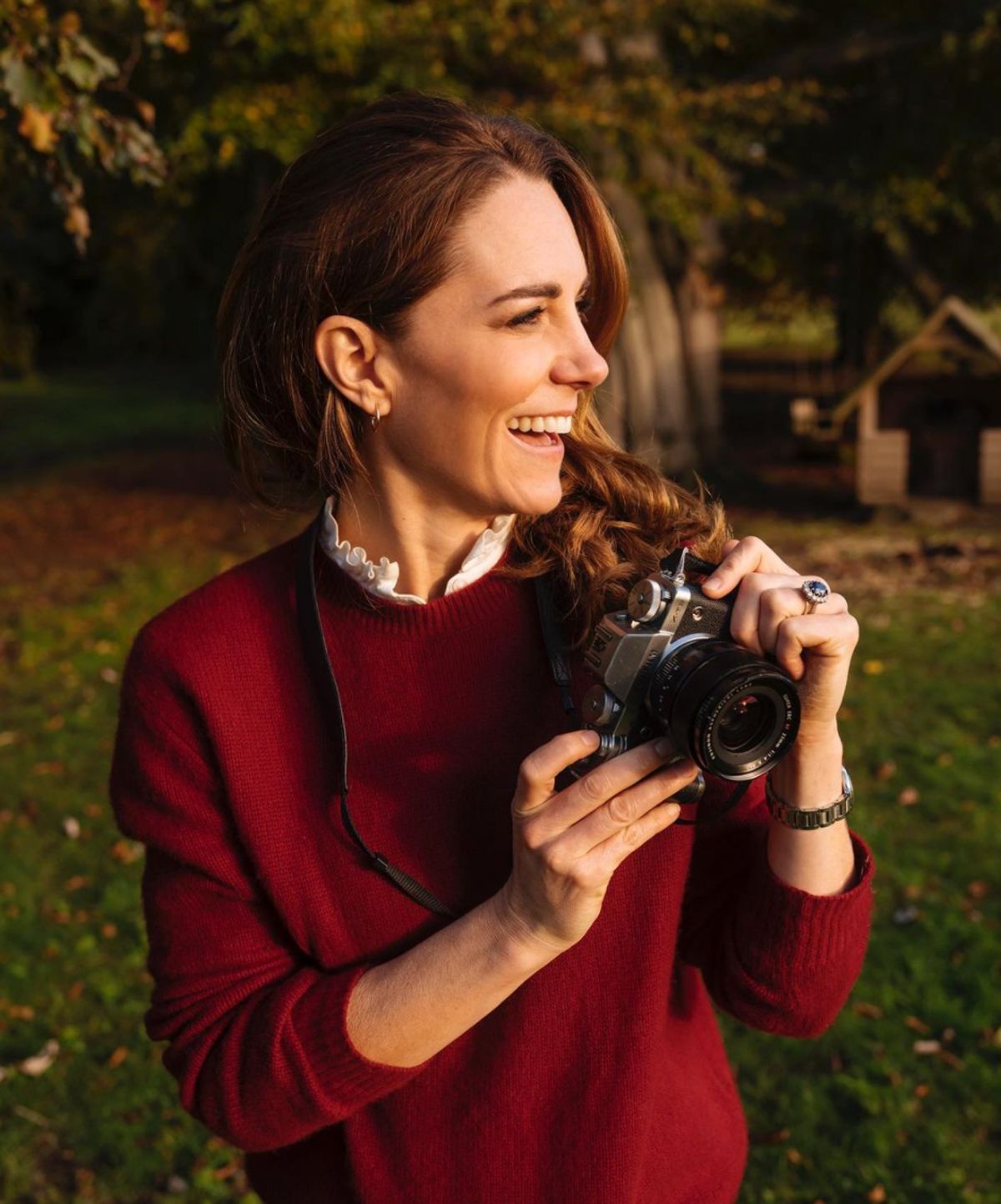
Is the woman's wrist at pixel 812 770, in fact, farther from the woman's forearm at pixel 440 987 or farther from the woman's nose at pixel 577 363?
the woman's nose at pixel 577 363

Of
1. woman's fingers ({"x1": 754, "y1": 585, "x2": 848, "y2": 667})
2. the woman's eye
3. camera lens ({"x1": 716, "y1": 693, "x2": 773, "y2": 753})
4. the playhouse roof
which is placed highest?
the woman's eye

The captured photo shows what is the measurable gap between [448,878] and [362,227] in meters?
0.96

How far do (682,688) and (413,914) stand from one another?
55 cm

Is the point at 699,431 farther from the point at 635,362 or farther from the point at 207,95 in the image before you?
the point at 207,95

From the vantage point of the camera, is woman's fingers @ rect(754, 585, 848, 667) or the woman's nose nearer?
woman's fingers @ rect(754, 585, 848, 667)

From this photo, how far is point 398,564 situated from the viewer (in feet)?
6.08

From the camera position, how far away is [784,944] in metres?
1.71

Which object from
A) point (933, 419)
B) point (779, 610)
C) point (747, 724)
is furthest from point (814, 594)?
point (933, 419)

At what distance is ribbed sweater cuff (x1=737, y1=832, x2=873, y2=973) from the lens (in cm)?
169

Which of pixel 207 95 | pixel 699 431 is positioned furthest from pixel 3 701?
pixel 699 431

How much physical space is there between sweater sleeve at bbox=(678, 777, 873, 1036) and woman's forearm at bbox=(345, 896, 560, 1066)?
34 cm

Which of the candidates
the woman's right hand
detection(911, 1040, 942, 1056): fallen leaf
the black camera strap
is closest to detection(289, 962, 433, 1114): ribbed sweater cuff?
the black camera strap

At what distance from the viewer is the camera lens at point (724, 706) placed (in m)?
1.48

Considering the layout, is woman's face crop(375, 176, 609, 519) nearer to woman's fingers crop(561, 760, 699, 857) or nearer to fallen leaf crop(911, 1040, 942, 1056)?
woman's fingers crop(561, 760, 699, 857)
